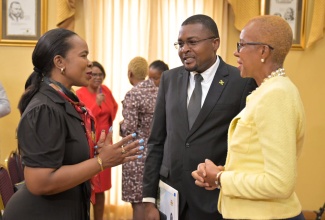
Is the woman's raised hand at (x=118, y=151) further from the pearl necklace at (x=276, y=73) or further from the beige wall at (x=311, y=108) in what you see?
the beige wall at (x=311, y=108)

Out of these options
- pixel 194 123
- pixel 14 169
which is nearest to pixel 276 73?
pixel 194 123

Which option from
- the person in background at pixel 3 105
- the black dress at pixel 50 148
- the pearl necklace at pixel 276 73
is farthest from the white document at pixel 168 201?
the person in background at pixel 3 105

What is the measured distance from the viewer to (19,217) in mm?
1998

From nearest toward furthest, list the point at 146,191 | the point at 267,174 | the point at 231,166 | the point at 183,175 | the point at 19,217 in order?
the point at 267,174
the point at 231,166
the point at 19,217
the point at 183,175
the point at 146,191

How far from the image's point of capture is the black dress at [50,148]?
192 cm

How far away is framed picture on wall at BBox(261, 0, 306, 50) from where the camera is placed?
18.7 ft

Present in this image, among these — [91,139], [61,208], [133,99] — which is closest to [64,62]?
[91,139]

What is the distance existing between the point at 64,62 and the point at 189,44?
0.76m

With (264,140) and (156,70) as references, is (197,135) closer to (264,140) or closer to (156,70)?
(264,140)

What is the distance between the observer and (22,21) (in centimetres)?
550

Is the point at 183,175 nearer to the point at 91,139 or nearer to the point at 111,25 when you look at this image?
the point at 91,139

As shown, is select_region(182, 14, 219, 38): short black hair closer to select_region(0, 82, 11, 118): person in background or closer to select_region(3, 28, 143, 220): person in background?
select_region(3, 28, 143, 220): person in background

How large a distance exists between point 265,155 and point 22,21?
14.8 ft

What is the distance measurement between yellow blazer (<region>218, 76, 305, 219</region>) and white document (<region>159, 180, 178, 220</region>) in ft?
1.78
